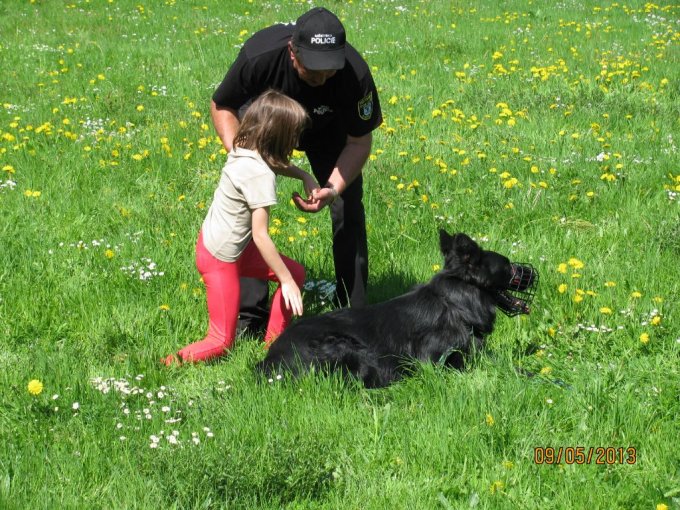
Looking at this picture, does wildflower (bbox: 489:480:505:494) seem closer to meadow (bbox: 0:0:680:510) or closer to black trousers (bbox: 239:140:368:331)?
meadow (bbox: 0:0:680:510)

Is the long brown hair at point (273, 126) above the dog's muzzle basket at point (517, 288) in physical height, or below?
above

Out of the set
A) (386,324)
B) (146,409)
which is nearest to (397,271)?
(386,324)

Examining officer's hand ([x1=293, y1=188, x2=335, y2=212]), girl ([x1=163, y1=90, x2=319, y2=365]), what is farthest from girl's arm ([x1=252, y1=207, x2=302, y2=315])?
officer's hand ([x1=293, y1=188, x2=335, y2=212])

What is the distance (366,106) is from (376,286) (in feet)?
4.23

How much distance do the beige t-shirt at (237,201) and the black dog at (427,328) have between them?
58 cm

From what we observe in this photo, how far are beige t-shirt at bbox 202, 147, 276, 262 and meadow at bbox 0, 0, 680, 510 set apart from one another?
63cm

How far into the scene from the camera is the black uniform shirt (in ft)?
14.5

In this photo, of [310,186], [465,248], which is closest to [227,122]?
[310,186]

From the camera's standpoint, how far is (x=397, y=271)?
17.5 ft

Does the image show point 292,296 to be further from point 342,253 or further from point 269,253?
point 342,253

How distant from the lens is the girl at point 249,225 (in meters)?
3.96

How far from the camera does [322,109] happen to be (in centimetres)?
454

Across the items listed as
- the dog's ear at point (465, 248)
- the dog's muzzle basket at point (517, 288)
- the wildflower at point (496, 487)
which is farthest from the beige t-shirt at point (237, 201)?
the wildflower at point (496, 487)
